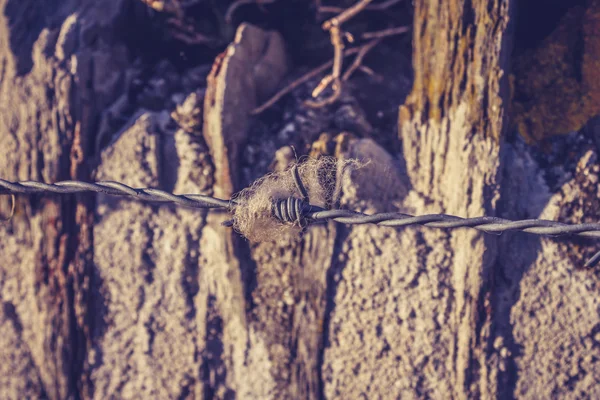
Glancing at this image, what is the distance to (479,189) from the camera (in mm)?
935

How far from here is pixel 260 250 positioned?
1030mm

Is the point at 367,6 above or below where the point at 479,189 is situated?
above

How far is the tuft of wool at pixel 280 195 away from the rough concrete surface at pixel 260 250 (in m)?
0.19

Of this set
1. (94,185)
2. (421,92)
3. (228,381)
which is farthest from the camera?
(228,381)

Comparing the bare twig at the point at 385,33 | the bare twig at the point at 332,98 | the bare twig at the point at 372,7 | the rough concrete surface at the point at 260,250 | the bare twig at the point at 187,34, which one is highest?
the bare twig at the point at 372,7

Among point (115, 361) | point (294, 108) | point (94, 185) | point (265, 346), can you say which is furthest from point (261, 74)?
point (115, 361)

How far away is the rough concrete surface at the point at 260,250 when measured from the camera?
38.2 inches

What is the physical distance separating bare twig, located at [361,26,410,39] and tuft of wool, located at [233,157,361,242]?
1.47ft

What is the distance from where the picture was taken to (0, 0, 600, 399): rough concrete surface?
0.97m

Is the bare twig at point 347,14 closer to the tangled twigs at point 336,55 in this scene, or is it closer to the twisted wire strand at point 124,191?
the tangled twigs at point 336,55

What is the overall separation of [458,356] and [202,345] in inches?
21.6

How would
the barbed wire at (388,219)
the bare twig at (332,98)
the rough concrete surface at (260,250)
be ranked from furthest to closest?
the bare twig at (332,98) → the rough concrete surface at (260,250) → the barbed wire at (388,219)

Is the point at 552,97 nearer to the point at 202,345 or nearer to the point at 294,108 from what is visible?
the point at 294,108

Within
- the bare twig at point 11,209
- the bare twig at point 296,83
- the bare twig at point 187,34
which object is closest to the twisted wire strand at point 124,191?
the bare twig at point 11,209
